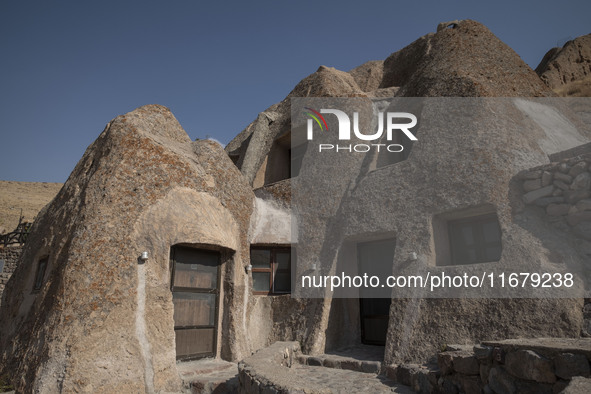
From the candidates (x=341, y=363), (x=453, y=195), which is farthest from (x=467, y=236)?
(x=341, y=363)

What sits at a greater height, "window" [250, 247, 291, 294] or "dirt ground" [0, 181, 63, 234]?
"dirt ground" [0, 181, 63, 234]

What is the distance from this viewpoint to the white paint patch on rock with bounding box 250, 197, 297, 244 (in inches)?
377

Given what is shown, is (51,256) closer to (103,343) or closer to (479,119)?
(103,343)

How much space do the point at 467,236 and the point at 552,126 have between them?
3.00 m

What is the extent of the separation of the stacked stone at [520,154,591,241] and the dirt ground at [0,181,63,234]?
134 feet

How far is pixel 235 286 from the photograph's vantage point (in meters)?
8.22

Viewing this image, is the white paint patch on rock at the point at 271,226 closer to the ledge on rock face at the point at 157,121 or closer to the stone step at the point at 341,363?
the ledge on rock face at the point at 157,121

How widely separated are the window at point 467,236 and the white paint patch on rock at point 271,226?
3548 mm

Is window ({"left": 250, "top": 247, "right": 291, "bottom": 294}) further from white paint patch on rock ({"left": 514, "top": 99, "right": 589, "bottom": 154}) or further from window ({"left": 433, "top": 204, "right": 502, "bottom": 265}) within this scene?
white paint patch on rock ({"left": 514, "top": 99, "right": 589, "bottom": 154})

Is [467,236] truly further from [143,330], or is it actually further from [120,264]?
[120,264]

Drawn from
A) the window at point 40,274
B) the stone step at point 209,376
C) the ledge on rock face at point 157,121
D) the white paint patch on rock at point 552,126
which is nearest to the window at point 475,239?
the white paint patch on rock at point 552,126

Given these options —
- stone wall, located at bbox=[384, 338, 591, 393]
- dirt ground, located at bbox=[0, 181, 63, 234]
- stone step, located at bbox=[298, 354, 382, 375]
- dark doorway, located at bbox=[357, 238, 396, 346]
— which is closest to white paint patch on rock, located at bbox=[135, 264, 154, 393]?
stone step, located at bbox=[298, 354, 382, 375]

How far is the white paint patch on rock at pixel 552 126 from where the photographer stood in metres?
7.46

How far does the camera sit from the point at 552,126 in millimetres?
8039
